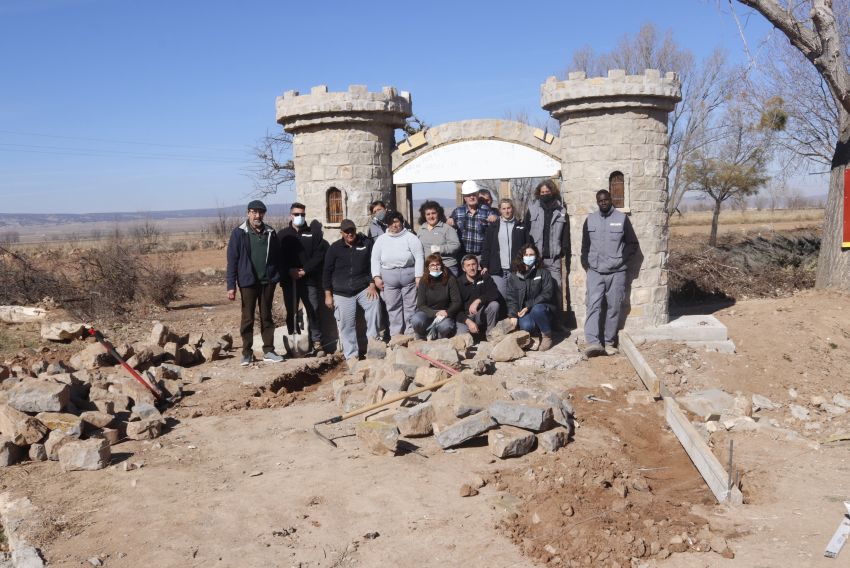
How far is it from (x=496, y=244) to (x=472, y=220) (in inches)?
17.5

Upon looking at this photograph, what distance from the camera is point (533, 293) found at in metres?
8.90

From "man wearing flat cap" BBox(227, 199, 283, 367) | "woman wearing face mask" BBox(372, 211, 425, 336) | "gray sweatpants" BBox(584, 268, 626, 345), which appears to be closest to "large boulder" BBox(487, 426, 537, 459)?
"woman wearing face mask" BBox(372, 211, 425, 336)

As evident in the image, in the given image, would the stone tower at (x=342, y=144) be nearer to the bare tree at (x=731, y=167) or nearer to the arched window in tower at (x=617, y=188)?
the arched window in tower at (x=617, y=188)

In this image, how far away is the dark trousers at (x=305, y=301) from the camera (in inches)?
378

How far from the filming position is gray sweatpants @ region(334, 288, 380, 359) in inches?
360

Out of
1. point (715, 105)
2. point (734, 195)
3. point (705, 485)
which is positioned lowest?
point (705, 485)

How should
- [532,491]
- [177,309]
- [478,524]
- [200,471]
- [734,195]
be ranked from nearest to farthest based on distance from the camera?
[478,524], [532,491], [200,471], [177,309], [734,195]

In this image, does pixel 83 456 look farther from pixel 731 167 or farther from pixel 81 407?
pixel 731 167

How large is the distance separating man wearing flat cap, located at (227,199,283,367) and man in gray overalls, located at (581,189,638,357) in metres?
3.94

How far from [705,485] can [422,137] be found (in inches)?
243

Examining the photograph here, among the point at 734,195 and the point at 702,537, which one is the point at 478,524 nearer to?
the point at 702,537

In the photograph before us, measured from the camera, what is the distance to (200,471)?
5.99 meters

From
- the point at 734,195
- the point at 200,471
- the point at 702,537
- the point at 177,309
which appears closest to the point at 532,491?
the point at 702,537

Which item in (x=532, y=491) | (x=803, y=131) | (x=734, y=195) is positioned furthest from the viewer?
(x=734, y=195)
